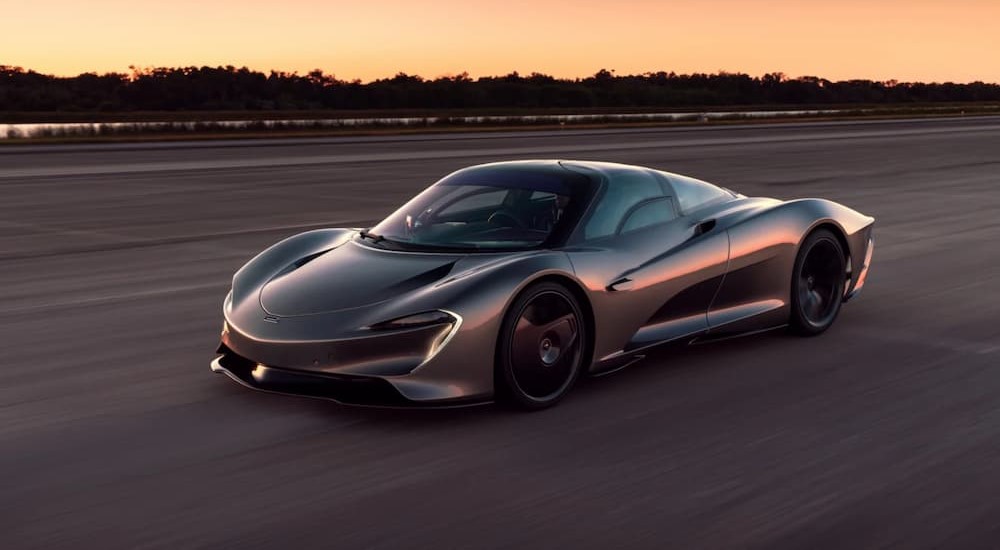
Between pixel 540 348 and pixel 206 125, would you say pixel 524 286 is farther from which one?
pixel 206 125

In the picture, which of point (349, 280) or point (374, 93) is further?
point (374, 93)

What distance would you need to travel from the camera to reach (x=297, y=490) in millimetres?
4844

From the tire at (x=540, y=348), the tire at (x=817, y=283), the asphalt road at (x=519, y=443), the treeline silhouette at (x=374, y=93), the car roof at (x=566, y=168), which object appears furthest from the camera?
the treeline silhouette at (x=374, y=93)

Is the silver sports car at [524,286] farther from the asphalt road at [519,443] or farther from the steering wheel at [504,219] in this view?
the asphalt road at [519,443]

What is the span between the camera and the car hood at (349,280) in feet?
19.4

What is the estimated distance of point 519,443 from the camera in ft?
18.0

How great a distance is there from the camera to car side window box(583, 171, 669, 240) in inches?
260

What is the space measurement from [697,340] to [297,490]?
293 centimetres

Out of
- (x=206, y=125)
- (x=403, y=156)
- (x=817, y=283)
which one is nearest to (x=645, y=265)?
(x=817, y=283)

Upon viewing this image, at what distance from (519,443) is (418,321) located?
2.40 ft

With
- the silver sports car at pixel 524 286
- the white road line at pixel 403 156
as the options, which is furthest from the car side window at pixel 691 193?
the white road line at pixel 403 156

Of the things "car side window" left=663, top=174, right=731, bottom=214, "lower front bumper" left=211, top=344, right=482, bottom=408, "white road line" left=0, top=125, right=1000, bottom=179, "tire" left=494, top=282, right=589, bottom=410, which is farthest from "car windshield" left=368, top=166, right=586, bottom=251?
"white road line" left=0, top=125, right=1000, bottom=179

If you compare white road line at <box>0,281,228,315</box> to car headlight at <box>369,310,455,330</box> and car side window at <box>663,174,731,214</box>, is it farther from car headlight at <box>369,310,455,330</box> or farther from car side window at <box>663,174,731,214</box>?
car headlight at <box>369,310,455,330</box>

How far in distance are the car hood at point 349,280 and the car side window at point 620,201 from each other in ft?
2.65
